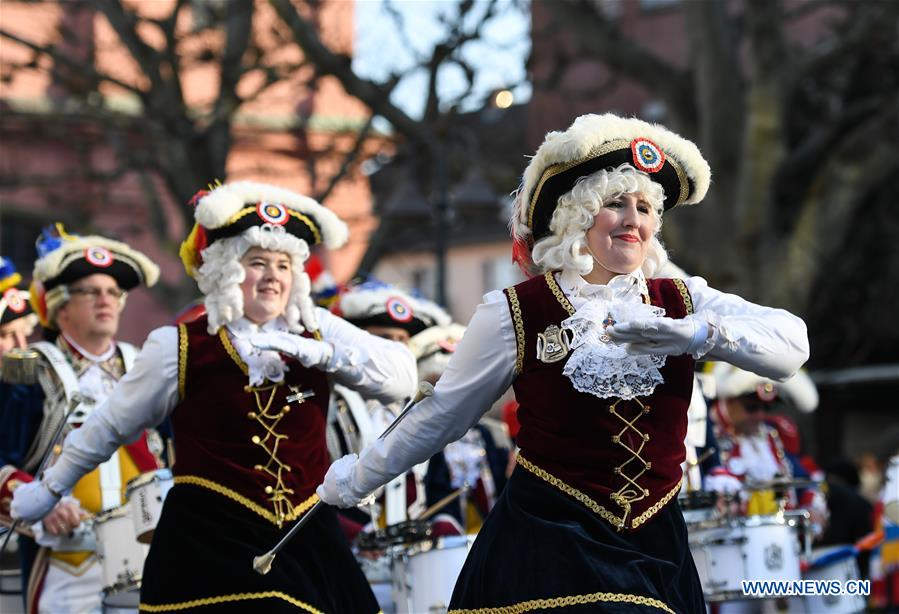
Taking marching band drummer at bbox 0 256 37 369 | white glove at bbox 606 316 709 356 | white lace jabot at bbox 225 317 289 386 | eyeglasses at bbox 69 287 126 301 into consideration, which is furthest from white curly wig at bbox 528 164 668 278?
marching band drummer at bbox 0 256 37 369

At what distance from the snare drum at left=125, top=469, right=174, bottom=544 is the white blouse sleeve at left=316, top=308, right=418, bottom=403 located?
3.01 feet

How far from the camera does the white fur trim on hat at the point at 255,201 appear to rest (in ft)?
20.2

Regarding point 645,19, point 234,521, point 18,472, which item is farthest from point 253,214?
point 645,19

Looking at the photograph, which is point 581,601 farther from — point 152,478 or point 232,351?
point 152,478

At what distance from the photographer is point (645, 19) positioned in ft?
101

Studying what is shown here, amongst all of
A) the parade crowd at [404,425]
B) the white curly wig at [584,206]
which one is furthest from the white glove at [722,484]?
the white curly wig at [584,206]

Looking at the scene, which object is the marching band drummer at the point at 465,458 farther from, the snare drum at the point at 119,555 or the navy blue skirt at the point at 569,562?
the navy blue skirt at the point at 569,562

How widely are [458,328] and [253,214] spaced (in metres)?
3.04

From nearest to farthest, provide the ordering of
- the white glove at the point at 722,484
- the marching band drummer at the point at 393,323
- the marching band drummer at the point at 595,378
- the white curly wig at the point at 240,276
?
the marching band drummer at the point at 595,378 → the white curly wig at the point at 240,276 → the marching band drummer at the point at 393,323 → the white glove at the point at 722,484

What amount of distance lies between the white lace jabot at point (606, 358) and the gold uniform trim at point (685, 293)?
0.43 feet

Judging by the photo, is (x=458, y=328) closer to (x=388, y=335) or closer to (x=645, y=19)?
(x=388, y=335)

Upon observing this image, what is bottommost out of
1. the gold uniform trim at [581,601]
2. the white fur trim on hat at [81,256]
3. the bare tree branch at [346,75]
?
the gold uniform trim at [581,601]

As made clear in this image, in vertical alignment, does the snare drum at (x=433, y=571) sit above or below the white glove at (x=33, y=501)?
below

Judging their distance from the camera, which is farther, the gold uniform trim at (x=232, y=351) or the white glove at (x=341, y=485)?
the gold uniform trim at (x=232, y=351)
